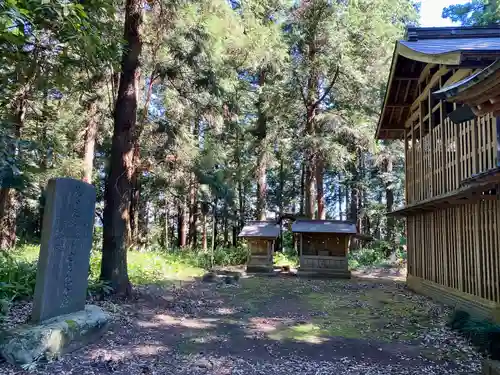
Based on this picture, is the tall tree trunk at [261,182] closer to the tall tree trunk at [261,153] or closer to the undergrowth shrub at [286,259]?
the tall tree trunk at [261,153]

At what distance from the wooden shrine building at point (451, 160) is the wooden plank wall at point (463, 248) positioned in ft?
0.06

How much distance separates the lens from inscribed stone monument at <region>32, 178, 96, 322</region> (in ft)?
17.1

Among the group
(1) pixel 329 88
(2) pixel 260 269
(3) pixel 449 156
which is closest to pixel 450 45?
(3) pixel 449 156

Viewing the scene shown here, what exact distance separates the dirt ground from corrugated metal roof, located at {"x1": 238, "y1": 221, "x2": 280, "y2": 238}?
6.37 metres

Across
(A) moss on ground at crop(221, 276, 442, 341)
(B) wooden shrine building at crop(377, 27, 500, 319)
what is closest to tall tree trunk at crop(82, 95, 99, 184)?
(A) moss on ground at crop(221, 276, 442, 341)

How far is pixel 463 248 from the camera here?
8516 millimetres

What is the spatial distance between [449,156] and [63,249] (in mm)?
8266

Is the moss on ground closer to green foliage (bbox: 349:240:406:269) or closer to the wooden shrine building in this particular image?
the wooden shrine building

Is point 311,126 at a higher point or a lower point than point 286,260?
higher

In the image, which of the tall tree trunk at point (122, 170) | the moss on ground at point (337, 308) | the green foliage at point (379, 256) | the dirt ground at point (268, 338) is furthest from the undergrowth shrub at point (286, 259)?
the tall tree trunk at point (122, 170)

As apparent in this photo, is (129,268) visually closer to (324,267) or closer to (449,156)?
(324,267)

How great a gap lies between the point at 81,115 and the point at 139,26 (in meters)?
7.61

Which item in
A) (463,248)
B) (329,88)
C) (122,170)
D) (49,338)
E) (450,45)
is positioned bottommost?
(49,338)

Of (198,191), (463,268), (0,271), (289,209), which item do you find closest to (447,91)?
(463,268)
